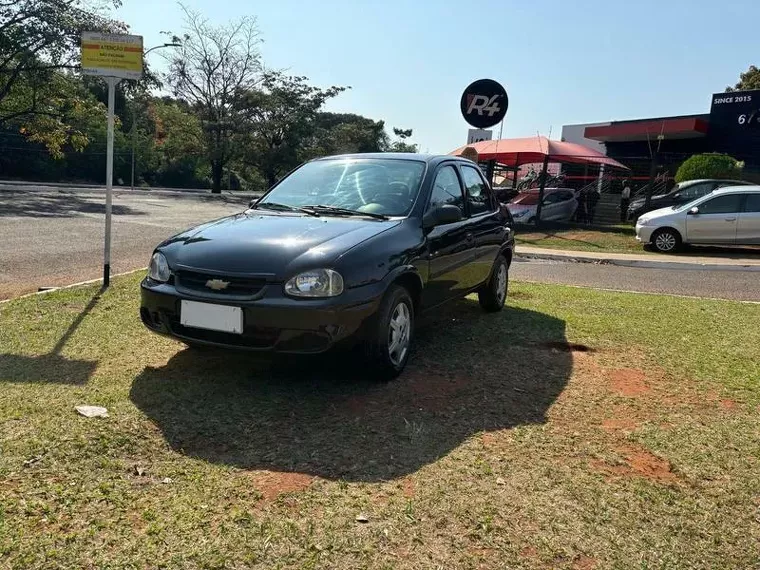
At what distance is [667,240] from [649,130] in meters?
17.3

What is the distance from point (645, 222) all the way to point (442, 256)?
11063mm

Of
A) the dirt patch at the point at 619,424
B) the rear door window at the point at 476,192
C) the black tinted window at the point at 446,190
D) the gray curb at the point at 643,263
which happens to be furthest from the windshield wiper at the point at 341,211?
the gray curb at the point at 643,263

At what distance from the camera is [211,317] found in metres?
3.58

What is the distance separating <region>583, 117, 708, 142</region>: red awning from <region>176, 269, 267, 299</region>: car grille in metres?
27.8

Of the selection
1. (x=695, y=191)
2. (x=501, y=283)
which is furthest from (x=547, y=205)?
(x=501, y=283)

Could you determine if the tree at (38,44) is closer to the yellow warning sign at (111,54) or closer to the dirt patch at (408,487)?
the yellow warning sign at (111,54)

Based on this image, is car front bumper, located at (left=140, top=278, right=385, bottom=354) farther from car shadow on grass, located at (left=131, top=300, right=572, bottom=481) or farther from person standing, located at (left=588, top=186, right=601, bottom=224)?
person standing, located at (left=588, top=186, right=601, bottom=224)

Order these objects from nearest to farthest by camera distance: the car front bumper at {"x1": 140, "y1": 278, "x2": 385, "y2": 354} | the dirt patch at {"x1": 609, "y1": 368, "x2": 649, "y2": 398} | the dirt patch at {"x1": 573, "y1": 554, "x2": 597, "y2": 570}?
the dirt patch at {"x1": 573, "y1": 554, "x2": 597, "y2": 570} < the car front bumper at {"x1": 140, "y1": 278, "x2": 385, "y2": 354} < the dirt patch at {"x1": 609, "y1": 368, "x2": 649, "y2": 398}

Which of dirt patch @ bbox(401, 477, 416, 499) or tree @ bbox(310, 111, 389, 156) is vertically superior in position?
tree @ bbox(310, 111, 389, 156)

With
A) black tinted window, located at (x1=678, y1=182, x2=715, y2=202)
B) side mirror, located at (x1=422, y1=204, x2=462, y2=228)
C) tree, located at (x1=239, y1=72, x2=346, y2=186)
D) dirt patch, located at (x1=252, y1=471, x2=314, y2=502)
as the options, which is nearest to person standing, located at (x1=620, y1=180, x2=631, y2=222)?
black tinted window, located at (x1=678, y1=182, x2=715, y2=202)

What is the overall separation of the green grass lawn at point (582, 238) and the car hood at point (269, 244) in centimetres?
1126

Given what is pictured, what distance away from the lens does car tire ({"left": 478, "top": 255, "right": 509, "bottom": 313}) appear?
20.2ft

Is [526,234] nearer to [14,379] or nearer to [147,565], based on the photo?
[14,379]

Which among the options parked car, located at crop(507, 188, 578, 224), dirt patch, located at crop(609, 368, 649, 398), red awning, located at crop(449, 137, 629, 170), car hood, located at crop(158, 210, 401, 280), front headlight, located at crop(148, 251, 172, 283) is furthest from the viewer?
red awning, located at crop(449, 137, 629, 170)
